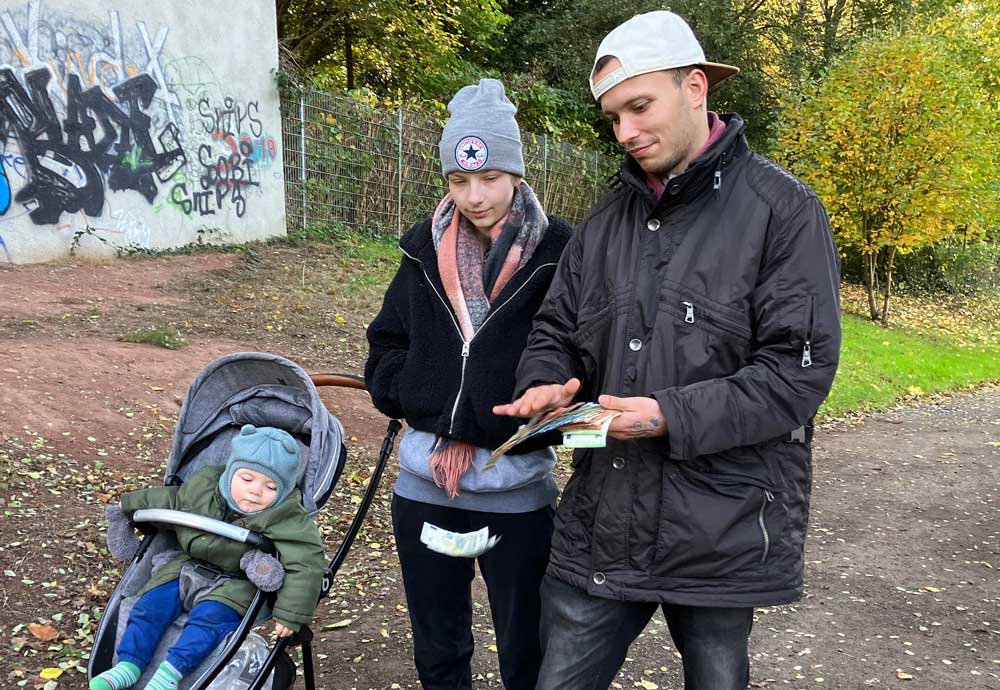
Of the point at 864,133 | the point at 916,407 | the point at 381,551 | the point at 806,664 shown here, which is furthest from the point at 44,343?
the point at 864,133

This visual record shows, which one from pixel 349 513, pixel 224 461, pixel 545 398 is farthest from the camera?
pixel 349 513

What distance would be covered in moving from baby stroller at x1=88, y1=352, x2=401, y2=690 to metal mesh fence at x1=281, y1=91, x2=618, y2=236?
11378 millimetres

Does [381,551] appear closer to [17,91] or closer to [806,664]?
[806,664]

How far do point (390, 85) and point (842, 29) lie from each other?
1142cm

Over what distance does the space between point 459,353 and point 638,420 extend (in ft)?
2.78

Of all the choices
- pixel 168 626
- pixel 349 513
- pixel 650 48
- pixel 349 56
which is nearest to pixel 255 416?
pixel 168 626

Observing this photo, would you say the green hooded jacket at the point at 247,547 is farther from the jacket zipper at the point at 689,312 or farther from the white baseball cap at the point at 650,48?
the white baseball cap at the point at 650,48

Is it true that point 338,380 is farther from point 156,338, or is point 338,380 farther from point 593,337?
point 156,338

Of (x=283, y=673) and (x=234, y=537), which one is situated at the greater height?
(x=234, y=537)

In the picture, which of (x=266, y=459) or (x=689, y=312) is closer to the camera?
(x=689, y=312)

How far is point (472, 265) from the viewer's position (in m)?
2.94

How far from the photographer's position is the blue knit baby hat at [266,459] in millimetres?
2887

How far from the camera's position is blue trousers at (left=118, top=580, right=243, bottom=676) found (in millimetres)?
2619

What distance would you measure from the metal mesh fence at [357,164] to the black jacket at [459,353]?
1177 cm
